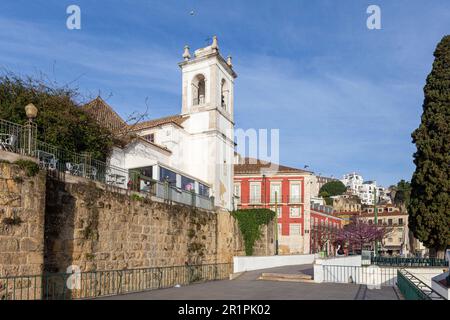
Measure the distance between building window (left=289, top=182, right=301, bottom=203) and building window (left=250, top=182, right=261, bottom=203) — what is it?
11.8ft

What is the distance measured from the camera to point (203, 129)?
3234cm

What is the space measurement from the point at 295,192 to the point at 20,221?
4313 cm

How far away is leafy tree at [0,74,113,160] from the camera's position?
18.0 meters

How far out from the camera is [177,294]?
45.0 ft

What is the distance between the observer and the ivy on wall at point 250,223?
30.7m

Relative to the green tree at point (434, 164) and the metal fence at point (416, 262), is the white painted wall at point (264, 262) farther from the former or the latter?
the green tree at point (434, 164)

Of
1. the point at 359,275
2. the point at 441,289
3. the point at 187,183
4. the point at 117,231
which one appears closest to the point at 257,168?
the point at 187,183

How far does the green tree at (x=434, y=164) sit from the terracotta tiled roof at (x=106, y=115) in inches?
679
